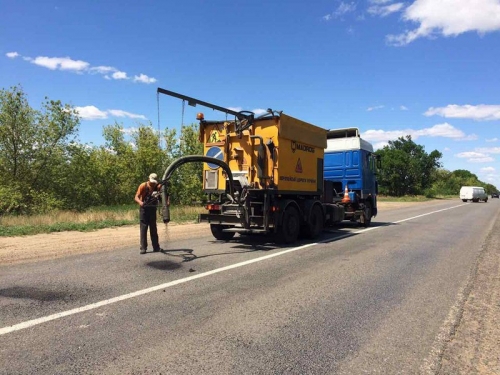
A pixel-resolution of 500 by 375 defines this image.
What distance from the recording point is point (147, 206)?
883 centimetres

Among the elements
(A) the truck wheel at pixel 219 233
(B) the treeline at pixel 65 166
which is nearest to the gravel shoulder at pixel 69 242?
(A) the truck wheel at pixel 219 233

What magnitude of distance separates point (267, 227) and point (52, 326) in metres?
6.39

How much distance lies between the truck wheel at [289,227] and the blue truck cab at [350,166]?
4.81 m

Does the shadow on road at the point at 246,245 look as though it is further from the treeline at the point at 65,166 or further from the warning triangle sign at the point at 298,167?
the treeline at the point at 65,166

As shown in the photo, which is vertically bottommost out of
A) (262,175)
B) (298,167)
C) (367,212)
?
(367,212)

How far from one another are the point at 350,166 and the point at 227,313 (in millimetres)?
12023

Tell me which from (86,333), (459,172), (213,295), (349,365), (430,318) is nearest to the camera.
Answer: (349,365)

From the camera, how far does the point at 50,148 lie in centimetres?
2762

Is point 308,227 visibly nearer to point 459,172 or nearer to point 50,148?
point 50,148

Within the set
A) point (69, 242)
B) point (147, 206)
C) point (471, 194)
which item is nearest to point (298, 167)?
point (147, 206)

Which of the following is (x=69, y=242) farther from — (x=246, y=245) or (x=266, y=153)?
(x=266, y=153)

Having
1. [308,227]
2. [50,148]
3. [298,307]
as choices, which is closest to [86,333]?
[298,307]

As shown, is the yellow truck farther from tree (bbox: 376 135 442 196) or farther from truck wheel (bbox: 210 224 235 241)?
tree (bbox: 376 135 442 196)

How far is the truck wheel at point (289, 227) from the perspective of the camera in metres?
10.6
